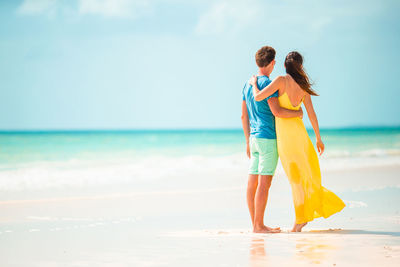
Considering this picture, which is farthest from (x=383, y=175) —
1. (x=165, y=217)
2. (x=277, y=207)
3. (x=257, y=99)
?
(x=257, y=99)

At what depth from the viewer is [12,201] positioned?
21.9 ft

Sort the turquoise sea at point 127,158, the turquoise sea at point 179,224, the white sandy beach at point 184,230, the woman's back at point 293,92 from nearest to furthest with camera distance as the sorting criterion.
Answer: the white sandy beach at point 184,230
the turquoise sea at point 179,224
the woman's back at point 293,92
the turquoise sea at point 127,158

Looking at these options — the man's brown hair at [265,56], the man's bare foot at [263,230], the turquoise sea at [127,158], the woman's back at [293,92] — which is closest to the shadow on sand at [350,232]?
the man's bare foot at [263,230]

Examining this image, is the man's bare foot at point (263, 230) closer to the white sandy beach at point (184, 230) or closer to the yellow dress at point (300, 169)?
the white sandy beach at point (184, 230)

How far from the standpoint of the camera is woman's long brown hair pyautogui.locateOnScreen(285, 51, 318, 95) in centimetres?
431

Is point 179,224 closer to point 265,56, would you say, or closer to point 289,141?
point 289,141

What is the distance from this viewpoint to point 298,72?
4.31 metres

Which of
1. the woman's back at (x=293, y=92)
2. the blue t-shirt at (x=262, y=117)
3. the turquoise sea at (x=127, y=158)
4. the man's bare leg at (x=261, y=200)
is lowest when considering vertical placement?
the turquoise sea at (x=127, y=158)

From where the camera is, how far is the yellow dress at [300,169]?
4.29m

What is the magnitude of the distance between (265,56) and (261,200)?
1179 mm

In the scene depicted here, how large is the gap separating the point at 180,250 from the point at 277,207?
2472mm

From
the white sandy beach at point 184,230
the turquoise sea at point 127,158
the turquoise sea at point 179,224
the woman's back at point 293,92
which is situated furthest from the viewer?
the turquoise sea at point 127,158

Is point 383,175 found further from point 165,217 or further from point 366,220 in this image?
point 165,217

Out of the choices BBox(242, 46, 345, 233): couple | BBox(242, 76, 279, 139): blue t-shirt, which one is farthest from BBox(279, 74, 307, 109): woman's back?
BBox(242, 76, 279, 139): blue t-shirt
